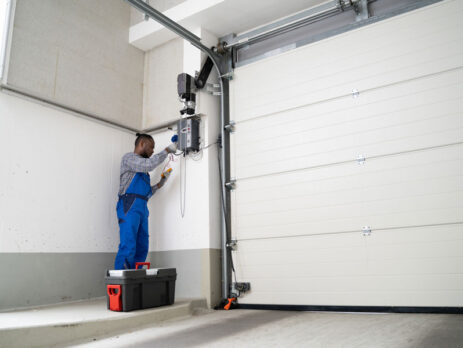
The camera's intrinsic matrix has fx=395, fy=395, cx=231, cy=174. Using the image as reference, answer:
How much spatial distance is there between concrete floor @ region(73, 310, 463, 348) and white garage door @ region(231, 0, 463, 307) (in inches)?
15.8

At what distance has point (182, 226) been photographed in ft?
16.4

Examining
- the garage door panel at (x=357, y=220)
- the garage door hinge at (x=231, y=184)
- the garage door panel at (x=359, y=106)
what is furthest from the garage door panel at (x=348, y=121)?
the garage door panel at (x=357, y=220)

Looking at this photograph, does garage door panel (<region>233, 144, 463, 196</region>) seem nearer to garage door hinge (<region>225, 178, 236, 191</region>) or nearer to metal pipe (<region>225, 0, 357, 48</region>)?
garage door hinge (<region>225, 178, 236, 191</region>)

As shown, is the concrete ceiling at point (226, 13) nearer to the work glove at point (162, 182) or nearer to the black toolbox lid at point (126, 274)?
the work glove at point (162, 182)

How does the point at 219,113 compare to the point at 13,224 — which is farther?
the point at 219,113

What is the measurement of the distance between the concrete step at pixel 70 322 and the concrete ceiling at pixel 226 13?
3.44 metres

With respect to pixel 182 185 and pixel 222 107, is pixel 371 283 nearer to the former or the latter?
pixel 182 185

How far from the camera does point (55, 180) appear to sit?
179 inches

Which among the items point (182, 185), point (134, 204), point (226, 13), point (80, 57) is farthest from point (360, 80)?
point (80, 57)

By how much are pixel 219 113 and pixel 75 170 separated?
6.41 feet

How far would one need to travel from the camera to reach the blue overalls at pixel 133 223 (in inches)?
179

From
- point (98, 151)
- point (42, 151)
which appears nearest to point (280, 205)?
point (98, 151)

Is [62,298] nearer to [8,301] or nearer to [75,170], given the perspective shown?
[8,301]

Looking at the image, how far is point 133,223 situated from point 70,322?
1649 millimetres
